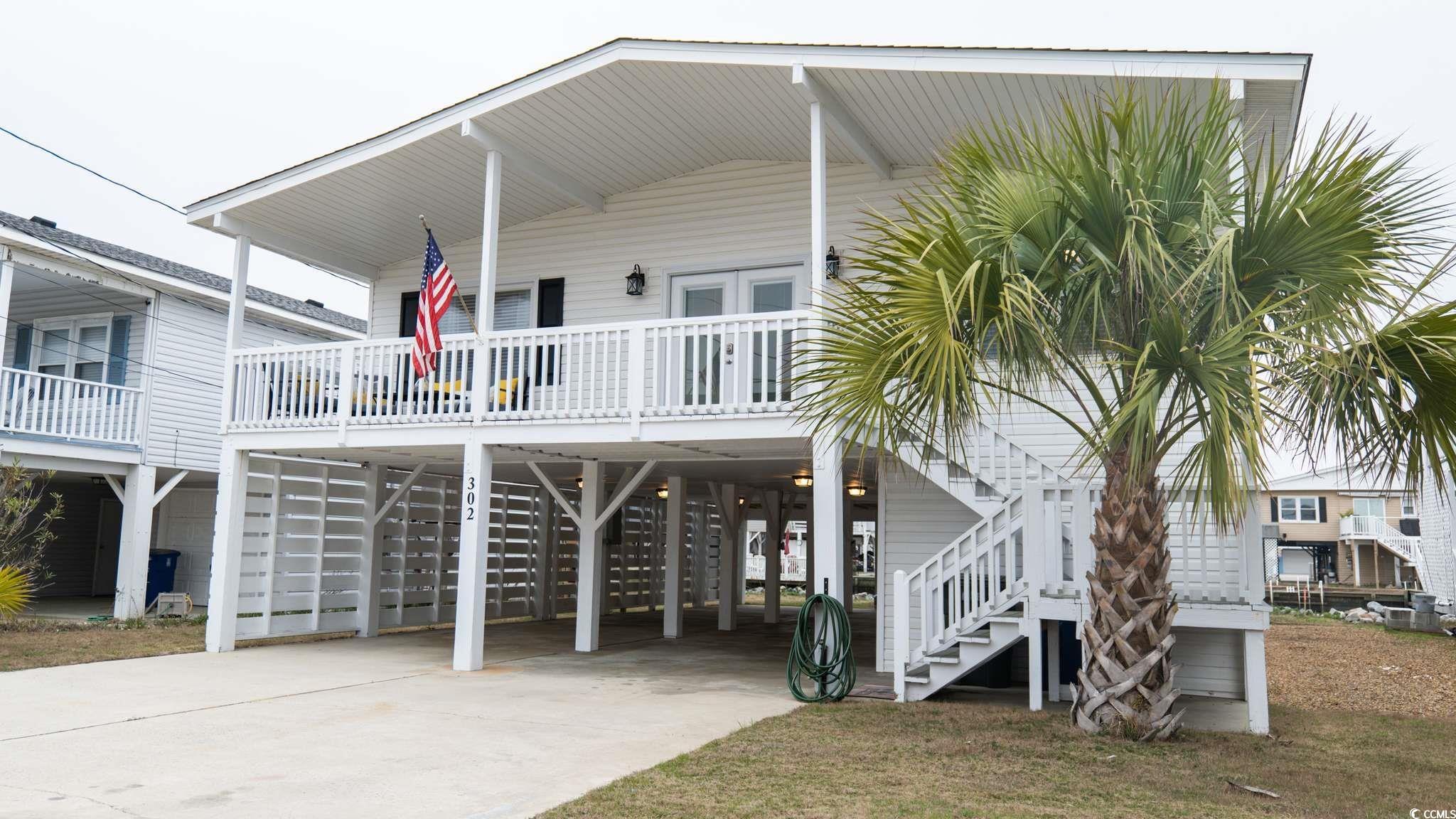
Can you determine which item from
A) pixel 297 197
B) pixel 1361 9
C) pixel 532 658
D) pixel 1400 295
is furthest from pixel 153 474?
pixel 1361 9

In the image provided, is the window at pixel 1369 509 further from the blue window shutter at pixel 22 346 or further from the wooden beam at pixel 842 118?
the blue window shutter at pixel 22 346

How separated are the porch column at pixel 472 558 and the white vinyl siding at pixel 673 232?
8.65ft

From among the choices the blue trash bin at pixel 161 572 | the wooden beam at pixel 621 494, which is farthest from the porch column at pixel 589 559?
the blue trash bin at pixel 161 572

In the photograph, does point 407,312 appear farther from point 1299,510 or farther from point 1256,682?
point 1299,510

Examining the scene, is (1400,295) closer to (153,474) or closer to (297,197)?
(297,197)

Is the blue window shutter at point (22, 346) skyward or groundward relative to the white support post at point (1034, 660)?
skyward

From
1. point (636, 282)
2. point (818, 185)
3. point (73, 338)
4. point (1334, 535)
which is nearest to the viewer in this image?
point (818, 185)

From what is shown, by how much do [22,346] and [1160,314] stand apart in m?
19.8

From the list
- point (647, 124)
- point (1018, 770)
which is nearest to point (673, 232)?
point (647, 124)

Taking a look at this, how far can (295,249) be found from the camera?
548 inches

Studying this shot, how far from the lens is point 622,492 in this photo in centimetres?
1280

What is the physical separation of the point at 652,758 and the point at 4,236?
13818mm

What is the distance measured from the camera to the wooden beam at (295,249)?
1304cm

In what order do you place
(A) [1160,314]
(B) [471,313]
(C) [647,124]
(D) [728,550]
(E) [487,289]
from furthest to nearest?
(D) [728,550] < (B) [471,313] < (C) [647,124] < (E) [487,289] < (A) [1160,314]
